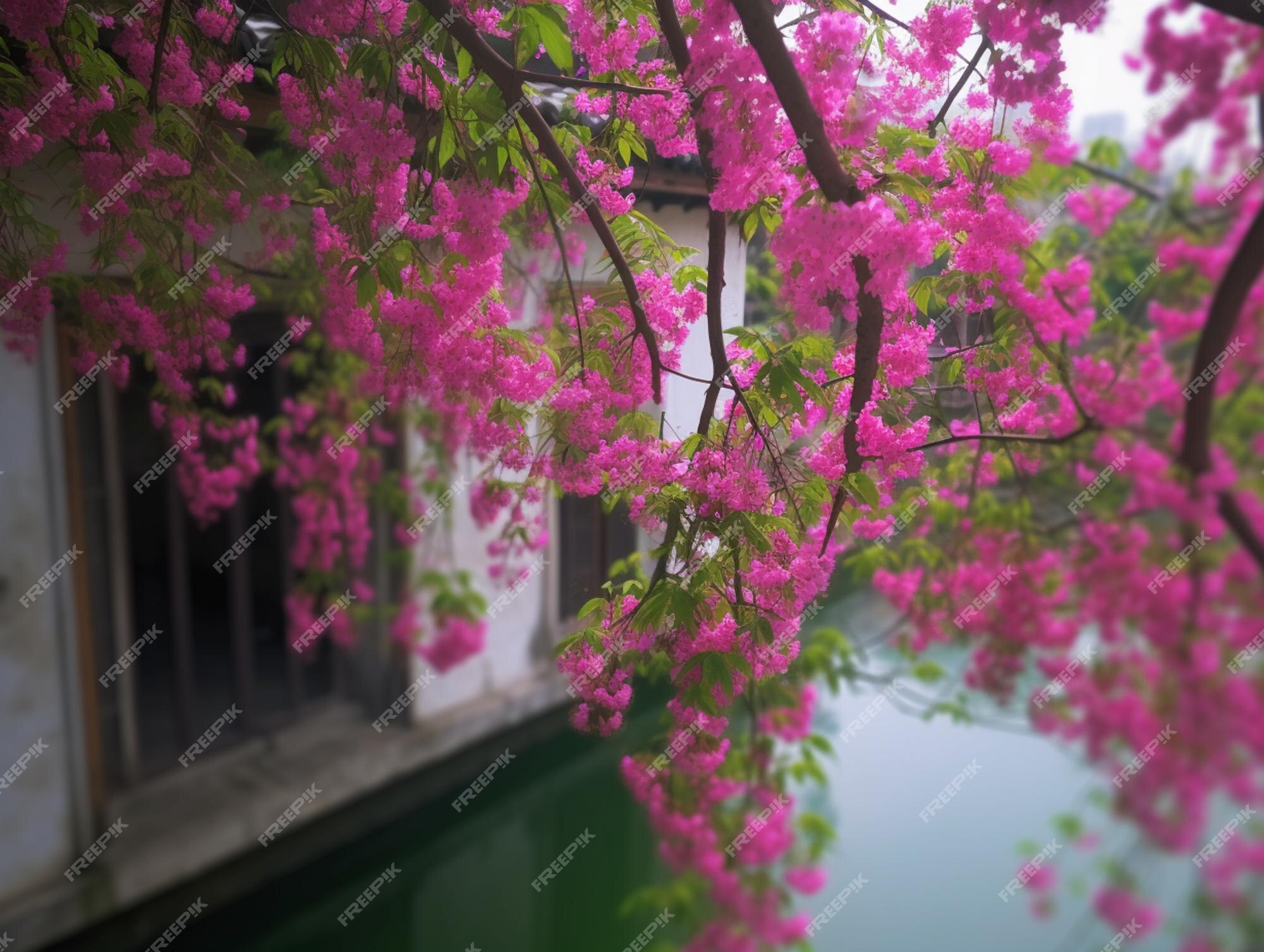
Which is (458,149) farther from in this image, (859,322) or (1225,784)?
(1225,784)

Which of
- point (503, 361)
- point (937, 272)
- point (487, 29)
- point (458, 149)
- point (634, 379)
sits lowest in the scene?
point (937, 272)

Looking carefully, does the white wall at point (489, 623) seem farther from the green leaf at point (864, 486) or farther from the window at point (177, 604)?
the green leaf at point (864, 486)

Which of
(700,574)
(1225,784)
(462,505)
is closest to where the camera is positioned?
(1225,784)

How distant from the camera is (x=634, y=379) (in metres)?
1.12

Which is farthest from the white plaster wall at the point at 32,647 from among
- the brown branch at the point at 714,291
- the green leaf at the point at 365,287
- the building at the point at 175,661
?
the brown branch at the point at 714,291

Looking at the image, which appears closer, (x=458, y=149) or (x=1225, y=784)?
(x=1225, y=784)

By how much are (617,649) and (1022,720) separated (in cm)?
50

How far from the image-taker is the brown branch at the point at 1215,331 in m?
0.62

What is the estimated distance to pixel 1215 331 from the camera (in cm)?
66

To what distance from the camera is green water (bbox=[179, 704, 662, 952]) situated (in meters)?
1.62

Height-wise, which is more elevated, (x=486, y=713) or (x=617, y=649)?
(x=486, y=713)

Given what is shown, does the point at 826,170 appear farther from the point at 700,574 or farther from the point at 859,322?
the point at 700,574

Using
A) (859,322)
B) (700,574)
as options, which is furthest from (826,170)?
(700,574)

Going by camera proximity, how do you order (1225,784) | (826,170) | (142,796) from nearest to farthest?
1. (1225,784)
2. (826,170)
3. (142,796)
